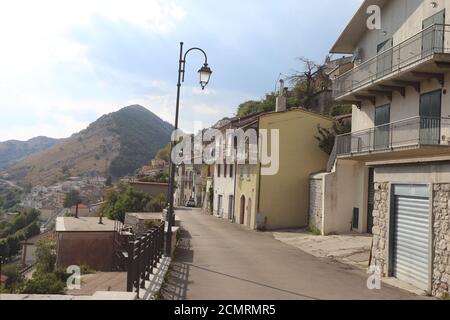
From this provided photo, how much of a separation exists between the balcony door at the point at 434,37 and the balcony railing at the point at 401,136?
2.41 m

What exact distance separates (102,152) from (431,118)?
5984 inches

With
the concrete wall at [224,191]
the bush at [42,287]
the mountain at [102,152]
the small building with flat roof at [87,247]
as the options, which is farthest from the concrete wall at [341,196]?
the mountain at [102,152]

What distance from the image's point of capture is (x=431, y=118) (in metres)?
16.0

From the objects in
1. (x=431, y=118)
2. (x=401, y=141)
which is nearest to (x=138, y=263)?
(x=431, y=118)

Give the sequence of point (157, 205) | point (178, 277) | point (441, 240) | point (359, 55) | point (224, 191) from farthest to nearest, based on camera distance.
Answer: point (157, 205), point (224, 191), point (359, 55), point (178, 277), point (441, 240)

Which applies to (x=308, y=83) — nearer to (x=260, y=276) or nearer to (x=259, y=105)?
(x=259, y=105)

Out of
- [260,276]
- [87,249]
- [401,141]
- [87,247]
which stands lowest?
[87,249]

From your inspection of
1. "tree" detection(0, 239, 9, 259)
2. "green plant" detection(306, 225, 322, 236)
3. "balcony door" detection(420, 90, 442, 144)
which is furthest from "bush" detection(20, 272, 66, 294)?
"tree" detection(0, 239, 9, 259)

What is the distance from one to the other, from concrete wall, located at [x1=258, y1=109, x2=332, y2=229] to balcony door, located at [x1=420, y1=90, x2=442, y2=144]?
12.7m

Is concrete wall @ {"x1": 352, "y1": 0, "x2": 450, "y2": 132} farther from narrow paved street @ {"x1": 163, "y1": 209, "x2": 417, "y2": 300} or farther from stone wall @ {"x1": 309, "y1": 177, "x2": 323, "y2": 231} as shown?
narrow paved street @ {"x1": 163, "y1": 209, "x2": 417, "y2": 300}

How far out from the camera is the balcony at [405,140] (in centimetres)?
1588

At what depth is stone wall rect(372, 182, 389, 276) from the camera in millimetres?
12844

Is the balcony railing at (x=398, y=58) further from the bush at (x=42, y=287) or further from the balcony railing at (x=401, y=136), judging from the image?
the bush at (x=42, y=287)
